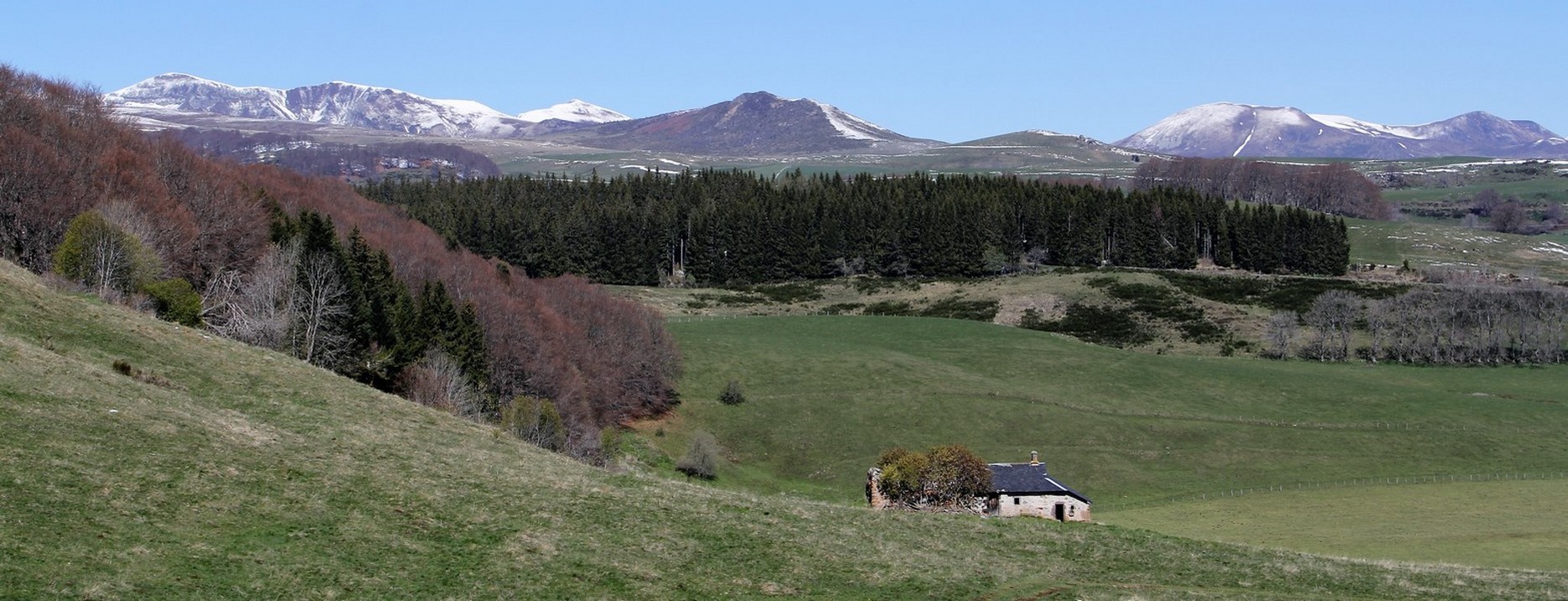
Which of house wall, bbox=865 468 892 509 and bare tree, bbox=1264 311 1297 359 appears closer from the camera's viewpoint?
house wall, bbox=865 468 892 509

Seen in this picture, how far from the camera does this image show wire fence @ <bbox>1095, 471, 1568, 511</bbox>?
232 feet

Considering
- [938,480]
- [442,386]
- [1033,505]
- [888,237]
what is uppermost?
[442,386]

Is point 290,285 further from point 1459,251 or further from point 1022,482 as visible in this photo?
point 1459,251

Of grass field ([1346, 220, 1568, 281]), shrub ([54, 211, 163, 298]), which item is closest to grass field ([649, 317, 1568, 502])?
shrub ([54, 211, 163, 298])

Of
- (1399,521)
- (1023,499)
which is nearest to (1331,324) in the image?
(1399,521)

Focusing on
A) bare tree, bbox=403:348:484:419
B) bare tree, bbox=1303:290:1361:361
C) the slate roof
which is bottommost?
bare tree, bbox=1303:290:1361:361

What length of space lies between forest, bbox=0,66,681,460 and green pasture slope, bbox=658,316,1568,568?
25.9ft

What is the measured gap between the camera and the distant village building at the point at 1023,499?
54188 mm

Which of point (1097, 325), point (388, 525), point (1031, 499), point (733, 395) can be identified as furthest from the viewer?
point (1097, 325)

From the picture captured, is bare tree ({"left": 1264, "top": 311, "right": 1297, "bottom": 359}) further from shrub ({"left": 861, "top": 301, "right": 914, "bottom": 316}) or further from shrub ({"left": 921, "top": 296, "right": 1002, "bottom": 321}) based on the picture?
shrub ({"left": 861, "top": 301, "right": 914, "bottom": 316})

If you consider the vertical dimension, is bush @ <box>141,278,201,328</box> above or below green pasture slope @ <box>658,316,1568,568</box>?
above

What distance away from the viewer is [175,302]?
48.8 m

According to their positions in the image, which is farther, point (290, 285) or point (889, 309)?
point (889, 309)

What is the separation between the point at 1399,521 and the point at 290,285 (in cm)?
5489
